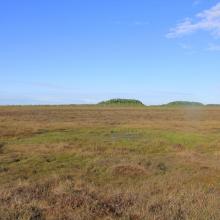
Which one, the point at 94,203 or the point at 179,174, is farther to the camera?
the point at 179,174

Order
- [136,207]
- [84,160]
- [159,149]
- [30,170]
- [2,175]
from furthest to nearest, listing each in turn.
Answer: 1. [159,149]
2. [84,160]
3. [30,170]
4. [2,175]
5. [136,207]

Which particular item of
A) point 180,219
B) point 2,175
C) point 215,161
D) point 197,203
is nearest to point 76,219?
point 180,219

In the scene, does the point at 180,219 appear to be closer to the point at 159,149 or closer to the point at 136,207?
the point at 136,207

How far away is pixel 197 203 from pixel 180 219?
5.33 feet

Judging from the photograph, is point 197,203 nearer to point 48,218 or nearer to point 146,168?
point 48,218

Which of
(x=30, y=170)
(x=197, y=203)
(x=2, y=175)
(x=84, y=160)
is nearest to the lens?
(x=197, y=203)

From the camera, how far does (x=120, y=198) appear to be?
9703mm

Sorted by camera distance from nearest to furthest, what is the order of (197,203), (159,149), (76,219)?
1. (76,219)
2. (197,203)
3. (159,149)

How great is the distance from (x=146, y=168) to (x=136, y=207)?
9.55 m

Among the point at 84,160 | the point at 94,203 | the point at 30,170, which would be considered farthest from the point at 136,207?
the point at 84,160

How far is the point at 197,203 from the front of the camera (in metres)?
9.32

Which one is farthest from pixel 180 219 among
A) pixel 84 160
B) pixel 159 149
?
pixel 159 149

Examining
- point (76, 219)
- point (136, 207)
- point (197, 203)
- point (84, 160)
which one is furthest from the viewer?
point (84, 160)

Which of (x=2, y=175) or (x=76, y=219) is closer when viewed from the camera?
(x=76, y=219)
